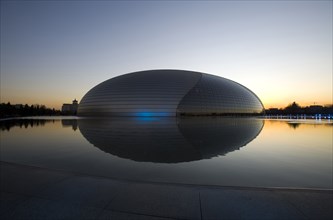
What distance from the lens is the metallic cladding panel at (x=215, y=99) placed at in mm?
42844

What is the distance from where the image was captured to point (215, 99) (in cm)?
4603

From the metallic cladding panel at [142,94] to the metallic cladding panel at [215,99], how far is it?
1449mm

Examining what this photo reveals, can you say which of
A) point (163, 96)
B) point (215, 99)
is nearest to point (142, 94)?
point (163, 96)

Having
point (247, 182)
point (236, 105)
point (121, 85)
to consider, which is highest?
point (121, 85)

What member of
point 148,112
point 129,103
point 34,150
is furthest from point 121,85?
point 34,150

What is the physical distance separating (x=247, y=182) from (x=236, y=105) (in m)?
46.7

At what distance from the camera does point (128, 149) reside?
27.0ft

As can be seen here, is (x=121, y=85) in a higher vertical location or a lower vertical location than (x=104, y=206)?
higher

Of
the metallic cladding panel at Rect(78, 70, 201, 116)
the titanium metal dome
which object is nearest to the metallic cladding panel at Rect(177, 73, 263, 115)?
the titanium metal dome

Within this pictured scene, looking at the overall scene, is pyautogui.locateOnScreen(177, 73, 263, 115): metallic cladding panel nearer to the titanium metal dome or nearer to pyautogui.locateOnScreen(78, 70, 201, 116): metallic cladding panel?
the titanium metal dome

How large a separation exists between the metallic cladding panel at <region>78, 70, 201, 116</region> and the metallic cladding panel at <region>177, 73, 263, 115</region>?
4.76 feet

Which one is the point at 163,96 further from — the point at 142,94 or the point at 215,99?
the point at 215,99

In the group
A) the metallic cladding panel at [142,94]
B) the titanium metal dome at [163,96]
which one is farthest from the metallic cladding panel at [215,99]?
the metallic cladding panel at [142,94]

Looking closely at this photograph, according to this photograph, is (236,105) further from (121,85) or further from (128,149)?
(128,149)
